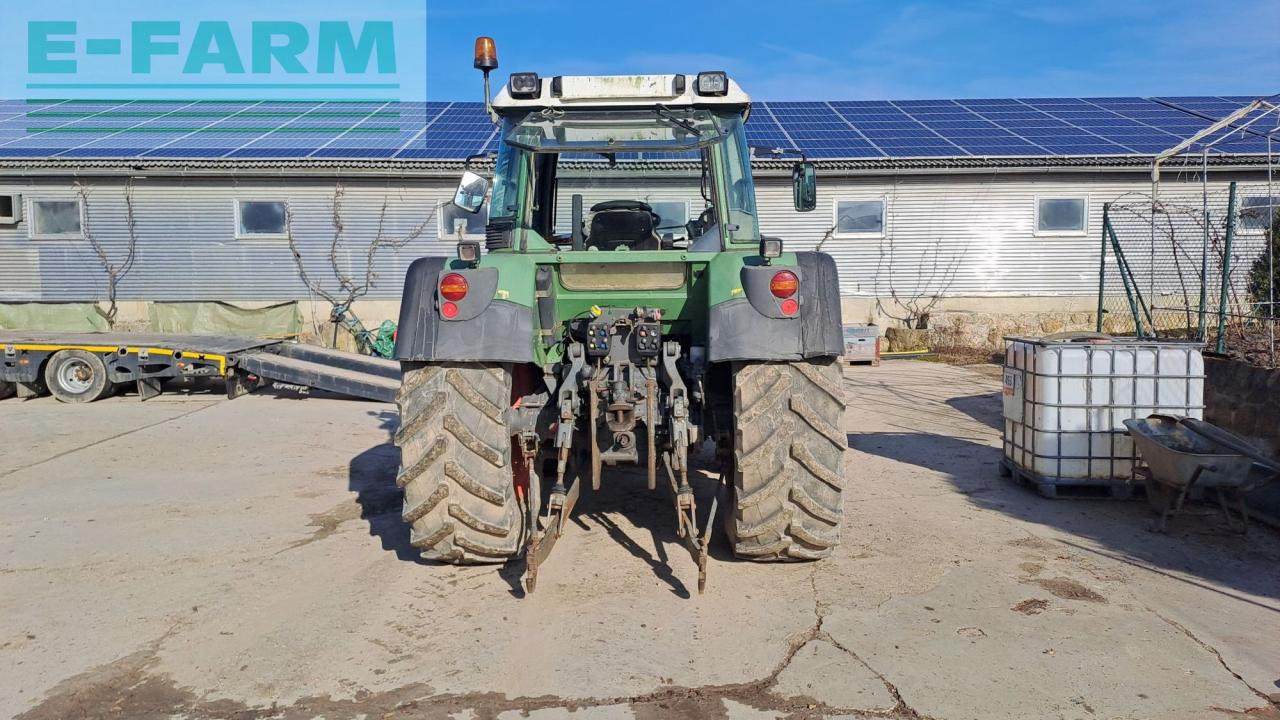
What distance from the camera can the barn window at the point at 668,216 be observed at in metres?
5.93

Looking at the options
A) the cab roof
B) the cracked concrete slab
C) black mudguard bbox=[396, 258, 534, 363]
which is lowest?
the cracked concrete slab

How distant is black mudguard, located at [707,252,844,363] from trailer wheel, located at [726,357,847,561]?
109 mm

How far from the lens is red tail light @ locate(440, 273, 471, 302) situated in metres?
4.54

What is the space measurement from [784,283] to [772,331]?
0.24 metres

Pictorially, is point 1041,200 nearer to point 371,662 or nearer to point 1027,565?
point 1027,565

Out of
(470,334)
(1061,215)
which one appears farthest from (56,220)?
(1061,215)

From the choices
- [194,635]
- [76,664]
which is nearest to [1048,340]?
[194,635]

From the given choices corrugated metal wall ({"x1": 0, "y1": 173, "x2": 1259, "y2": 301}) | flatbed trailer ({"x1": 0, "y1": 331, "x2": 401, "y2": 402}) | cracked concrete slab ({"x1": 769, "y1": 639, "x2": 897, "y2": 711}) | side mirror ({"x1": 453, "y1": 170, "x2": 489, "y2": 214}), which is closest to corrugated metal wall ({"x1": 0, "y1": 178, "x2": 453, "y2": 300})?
corrugated metal wall ({"x1": 0, "y1": 173, "x2": 1259, "y2": 301})

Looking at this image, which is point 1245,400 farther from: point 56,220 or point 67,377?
point 56,220

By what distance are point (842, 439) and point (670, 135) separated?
1974mm

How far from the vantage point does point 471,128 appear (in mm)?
19578

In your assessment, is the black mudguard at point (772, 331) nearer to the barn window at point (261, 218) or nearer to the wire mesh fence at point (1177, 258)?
the wire mesh fence at point (1177, 258)

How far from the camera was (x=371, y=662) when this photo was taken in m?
3.76

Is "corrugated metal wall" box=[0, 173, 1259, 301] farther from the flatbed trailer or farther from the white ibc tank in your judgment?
the white ibc tank
